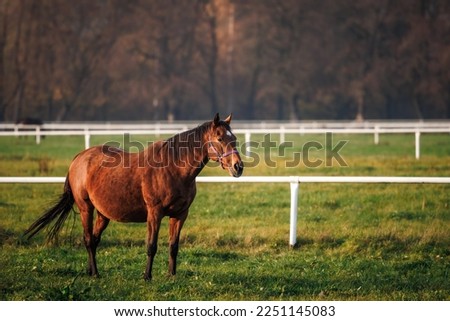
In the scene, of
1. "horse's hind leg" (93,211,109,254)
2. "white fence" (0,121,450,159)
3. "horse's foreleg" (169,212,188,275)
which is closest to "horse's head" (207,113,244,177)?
"horse's foreleg" (169,212,188,275)

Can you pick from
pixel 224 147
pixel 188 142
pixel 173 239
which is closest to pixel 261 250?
pixel 173 239

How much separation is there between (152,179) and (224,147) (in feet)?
3.13

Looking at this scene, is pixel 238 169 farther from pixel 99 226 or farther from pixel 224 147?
pixel 99 226

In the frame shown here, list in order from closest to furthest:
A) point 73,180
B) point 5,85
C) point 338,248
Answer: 1. point 73,180
2. point 338,248
3. point 5,85

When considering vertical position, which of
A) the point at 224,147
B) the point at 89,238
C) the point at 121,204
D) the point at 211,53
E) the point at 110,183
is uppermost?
the point at 211,53

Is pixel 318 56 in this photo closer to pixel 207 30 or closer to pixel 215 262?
pixel 207 30

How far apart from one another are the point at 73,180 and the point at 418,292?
14.3 feet

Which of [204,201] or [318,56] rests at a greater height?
[318,56]

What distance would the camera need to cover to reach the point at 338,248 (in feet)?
34.3

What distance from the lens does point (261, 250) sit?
1034cm

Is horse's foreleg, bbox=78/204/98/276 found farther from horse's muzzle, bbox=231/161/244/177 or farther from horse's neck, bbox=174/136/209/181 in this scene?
horse's muzzle, bbox=231/161/244/177

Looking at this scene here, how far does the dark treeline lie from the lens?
50.0m

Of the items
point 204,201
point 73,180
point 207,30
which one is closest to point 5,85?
point 207,30

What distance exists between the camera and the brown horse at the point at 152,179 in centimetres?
841
